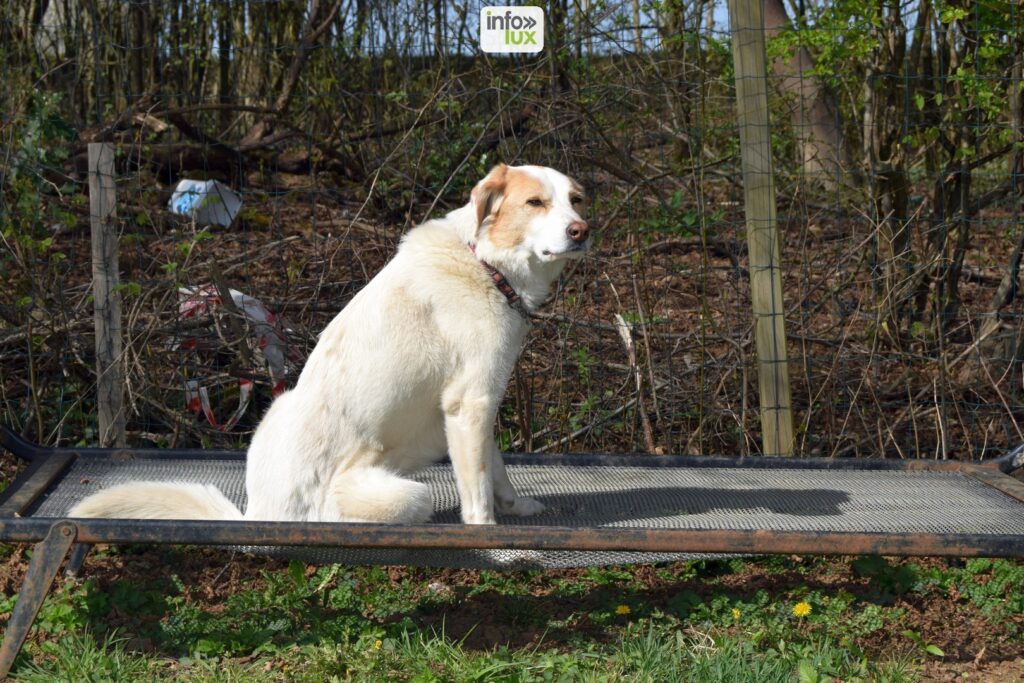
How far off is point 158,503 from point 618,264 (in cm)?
270

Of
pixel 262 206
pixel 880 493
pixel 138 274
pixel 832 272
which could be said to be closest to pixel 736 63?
pixel 832 272

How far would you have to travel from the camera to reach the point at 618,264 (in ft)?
17.0

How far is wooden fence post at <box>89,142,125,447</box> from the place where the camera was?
4441mm

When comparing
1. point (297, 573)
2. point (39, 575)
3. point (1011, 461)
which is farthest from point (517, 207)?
point (1011, 461)

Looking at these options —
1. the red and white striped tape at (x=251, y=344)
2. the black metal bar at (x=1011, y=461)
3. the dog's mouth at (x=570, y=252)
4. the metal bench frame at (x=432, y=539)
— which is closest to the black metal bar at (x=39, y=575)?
the metal bench frame at (x=432, y=539)

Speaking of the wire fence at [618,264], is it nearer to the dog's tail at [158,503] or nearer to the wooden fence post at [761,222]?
the wooden fence post at [761,222]

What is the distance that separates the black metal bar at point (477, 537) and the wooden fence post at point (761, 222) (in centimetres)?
161

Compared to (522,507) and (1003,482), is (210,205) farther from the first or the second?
(1003,482)

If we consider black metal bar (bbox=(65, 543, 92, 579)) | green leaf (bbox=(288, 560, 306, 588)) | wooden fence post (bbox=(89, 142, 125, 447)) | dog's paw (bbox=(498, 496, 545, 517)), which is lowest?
green leaf (bbox=(288, 560, 306, 588))

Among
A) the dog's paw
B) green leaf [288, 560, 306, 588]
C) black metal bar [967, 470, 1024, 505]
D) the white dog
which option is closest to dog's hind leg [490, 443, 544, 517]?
the dog's paw

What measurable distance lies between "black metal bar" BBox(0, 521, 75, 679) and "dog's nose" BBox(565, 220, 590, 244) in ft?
5.17

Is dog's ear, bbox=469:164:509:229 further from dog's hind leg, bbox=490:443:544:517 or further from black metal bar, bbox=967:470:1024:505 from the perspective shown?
black metal bar, bbox=967:470:1024:505

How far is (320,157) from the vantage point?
6.47 m

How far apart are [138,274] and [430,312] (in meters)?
2.33
